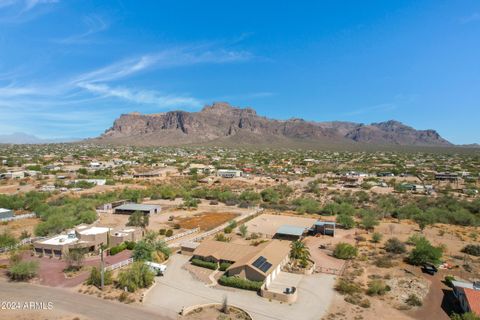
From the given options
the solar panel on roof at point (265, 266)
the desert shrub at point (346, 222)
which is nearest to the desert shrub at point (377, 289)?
the solar panel on roof at point (265, 266)

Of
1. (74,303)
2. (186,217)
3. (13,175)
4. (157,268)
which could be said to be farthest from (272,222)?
(13,175)

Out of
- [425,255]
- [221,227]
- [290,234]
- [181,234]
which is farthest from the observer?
[221,227]

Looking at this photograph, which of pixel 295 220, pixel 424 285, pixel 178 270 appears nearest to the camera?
pixel 424 285

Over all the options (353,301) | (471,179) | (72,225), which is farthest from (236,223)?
(471,179)

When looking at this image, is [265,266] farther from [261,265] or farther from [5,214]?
[5,214]

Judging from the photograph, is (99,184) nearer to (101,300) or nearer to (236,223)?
(236,223)
